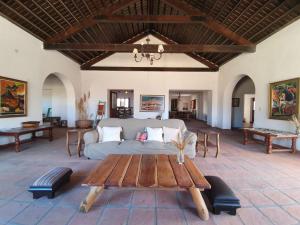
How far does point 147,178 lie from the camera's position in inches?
79.5

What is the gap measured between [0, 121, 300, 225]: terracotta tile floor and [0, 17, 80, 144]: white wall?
2.66 meters

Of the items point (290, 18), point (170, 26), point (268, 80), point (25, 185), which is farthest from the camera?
point (170, 26)

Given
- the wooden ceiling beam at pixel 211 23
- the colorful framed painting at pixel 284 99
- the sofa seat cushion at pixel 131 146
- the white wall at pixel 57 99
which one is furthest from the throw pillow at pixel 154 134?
the white wall at pixel 57 99

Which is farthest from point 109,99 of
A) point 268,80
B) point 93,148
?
point 268,80

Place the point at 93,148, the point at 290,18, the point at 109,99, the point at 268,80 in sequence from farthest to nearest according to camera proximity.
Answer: the point at 109,99, the point at 268,80, the point at 290,18, the point at 93,148

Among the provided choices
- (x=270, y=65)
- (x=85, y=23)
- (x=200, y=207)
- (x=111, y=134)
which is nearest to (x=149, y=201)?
(x=200, y=207)

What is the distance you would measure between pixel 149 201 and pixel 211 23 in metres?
6.35

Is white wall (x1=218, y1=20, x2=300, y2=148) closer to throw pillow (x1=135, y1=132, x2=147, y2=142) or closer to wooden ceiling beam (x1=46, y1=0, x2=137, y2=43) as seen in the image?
throw pillow (x1=135, y1=132, x2=147, y2=142)

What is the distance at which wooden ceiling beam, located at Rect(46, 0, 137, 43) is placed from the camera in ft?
20.2

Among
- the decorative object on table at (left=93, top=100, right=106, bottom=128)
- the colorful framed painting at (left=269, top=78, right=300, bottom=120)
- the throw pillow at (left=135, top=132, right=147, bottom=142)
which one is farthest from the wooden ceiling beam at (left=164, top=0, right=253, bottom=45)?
the decorative object on table at (left=93, top=100, right=106, bottom=128)

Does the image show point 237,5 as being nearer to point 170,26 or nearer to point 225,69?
point 170,26

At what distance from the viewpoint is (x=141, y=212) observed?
6.85 feet

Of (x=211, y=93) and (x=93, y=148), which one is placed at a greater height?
(x=211, y=93)

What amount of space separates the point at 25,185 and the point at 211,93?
32.0 feet
